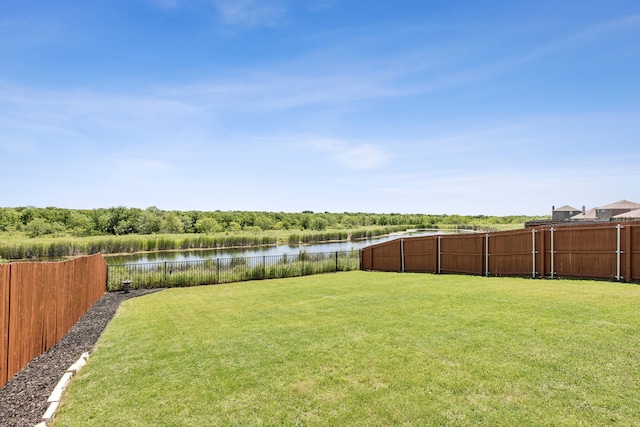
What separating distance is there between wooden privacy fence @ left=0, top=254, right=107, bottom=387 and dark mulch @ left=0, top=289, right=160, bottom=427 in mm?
149

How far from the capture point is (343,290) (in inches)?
477

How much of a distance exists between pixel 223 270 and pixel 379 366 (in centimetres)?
1502

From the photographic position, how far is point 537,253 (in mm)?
13312

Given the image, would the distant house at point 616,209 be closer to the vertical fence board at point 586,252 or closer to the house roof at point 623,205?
the house roof at point 623,205

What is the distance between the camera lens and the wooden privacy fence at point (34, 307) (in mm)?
5398

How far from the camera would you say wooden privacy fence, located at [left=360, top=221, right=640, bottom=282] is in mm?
11367

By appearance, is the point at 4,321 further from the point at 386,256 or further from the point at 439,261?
the point at 386,256

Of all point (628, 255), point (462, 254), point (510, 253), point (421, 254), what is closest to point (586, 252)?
point (628, 255)

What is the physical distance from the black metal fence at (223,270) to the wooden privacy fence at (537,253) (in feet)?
13.3

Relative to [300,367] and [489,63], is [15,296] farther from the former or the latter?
[489,63]

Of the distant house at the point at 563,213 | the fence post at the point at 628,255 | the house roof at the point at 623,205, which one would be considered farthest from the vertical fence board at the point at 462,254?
the distant house at the point at 563,213

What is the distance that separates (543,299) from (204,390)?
25.7 feet

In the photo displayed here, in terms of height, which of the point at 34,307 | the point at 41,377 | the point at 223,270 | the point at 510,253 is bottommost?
the point at 223,270

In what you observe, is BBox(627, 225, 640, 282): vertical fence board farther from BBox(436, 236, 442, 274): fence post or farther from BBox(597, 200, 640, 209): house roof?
BBox(597, 200, 640, 209): house roof
